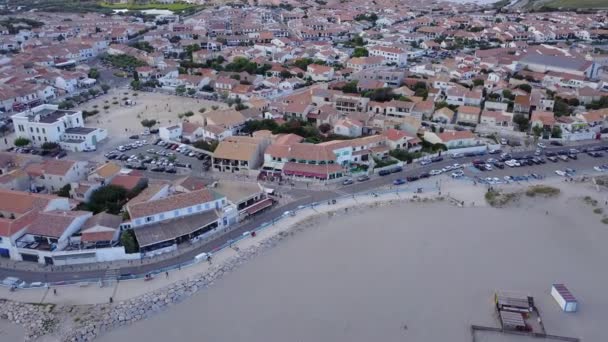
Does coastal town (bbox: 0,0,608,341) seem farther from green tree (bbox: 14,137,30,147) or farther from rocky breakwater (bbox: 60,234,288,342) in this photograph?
rocky breakwater (bbox: 60,234,288,342)

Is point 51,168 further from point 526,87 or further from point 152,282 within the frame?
point 526,87

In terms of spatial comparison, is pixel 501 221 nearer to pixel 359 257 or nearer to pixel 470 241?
pixel 470 241

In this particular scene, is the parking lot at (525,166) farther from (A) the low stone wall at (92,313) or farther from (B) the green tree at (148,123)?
(B) the green tree at (148,123)

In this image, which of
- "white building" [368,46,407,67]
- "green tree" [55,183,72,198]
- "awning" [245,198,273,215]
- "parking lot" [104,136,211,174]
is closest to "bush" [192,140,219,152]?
"parking lot" [104,136,211,174]

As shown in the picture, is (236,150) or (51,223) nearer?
(51,223)

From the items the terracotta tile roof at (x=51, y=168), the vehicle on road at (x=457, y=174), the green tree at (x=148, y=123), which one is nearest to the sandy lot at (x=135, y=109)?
the green tree at (x=148, y=123)

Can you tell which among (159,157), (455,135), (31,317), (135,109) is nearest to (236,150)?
(159,157)
